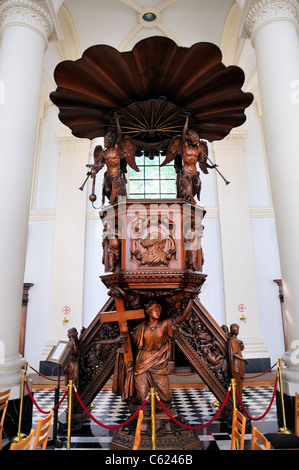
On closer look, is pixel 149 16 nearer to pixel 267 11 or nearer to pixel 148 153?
pixel 267 11

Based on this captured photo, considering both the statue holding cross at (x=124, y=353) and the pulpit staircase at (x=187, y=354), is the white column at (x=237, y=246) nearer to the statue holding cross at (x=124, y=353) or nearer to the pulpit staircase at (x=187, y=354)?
the pulpit staircase at (x=187, y=354)

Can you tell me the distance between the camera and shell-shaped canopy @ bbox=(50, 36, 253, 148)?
13.3 feet

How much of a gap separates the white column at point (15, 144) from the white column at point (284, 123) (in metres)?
3.73

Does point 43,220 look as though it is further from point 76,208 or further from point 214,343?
point 214,343

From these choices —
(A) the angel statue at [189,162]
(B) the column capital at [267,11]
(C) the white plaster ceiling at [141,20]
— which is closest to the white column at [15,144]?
(A) the angel statue at [189,162]

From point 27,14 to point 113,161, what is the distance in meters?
3.38

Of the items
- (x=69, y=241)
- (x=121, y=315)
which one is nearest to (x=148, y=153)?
(x=121, y=315)

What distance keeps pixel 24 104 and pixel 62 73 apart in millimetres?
1372

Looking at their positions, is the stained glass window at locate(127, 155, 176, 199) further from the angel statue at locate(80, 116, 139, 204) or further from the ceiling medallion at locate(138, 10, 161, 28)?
the angel statue at locate(80, 116, 139, 204)

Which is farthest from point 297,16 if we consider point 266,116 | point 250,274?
point 250,274

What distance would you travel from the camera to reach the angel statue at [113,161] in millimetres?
4486

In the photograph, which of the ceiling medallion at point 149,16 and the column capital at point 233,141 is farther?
the column capital at point 233,141

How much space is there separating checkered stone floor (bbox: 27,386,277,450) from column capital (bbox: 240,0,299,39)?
6526 millimetres

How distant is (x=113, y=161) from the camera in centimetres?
454
